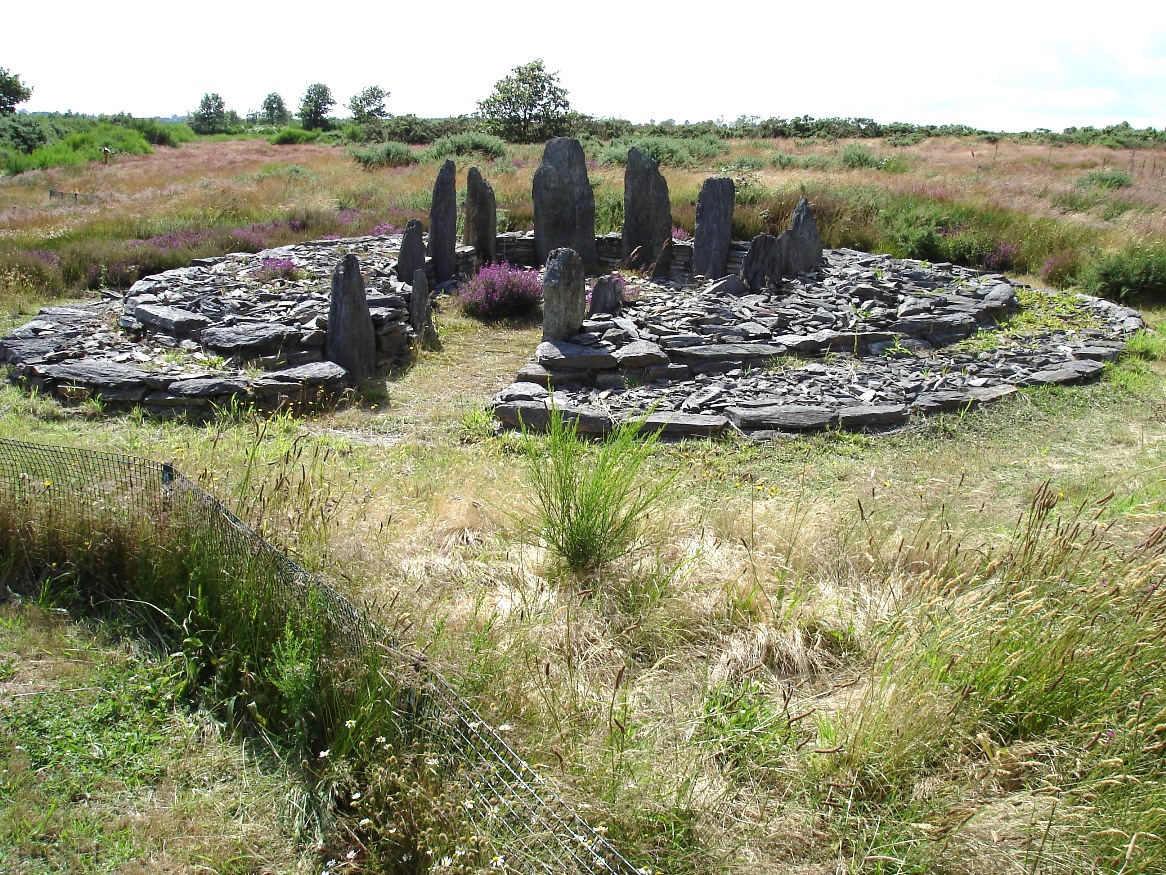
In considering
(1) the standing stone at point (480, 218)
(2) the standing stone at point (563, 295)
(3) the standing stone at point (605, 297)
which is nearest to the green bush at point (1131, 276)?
(3) the standing stone at point (605, 297)

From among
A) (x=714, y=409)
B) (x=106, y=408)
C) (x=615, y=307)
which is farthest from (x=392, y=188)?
(x=714, y=409)

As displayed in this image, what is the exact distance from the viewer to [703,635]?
366 cm

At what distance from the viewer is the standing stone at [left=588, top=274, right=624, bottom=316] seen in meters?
9.87

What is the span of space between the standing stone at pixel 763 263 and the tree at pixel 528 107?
25781mm

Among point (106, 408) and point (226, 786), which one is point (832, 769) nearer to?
point (226, 786)

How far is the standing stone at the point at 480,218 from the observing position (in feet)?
41.7

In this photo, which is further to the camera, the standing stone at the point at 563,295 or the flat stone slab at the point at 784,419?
the standing stone at the point at 563,295

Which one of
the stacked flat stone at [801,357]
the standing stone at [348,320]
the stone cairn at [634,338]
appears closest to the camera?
the stacked flat stone at [801,357]

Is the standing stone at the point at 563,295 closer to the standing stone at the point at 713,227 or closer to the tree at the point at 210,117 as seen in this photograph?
the standing stone at the point at 713,227

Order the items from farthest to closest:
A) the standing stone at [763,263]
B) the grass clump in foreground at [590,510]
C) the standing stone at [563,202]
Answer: the standing stone at [563,202] → the standing stone at [763,263] → the grass clump in foreground at [590,510]

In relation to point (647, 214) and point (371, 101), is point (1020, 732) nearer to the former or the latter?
point (647, 214)

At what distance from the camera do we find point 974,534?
14.3 feet

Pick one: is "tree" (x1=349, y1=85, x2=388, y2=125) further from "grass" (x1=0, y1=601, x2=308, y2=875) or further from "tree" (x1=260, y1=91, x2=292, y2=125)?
"grass" (x1=0, y1=601, x2=308, y2=875)

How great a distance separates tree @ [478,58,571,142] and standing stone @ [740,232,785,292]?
2578 centimetres
